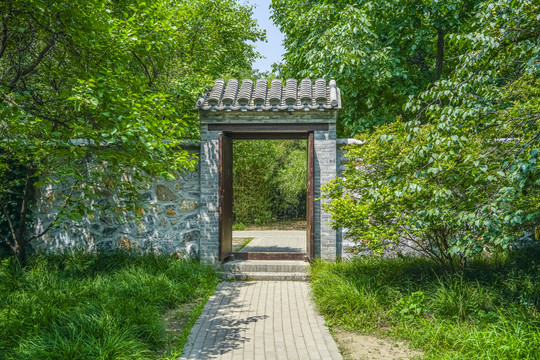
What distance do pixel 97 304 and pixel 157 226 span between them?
109 inches

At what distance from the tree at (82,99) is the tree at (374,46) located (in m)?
3.19

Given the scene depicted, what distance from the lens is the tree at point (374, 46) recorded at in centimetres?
864

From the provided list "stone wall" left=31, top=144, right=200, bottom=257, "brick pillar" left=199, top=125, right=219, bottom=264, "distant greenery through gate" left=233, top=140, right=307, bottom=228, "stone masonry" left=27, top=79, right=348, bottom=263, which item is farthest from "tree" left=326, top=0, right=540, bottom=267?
"distant greenery through gate" left=233, top=140, right=307, bottom=228

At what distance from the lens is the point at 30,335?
369cm

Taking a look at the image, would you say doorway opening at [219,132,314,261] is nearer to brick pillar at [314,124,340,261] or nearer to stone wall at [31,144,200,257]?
stone wall at [31,144,200,257]

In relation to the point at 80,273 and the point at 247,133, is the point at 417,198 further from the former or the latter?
the point at 80,273

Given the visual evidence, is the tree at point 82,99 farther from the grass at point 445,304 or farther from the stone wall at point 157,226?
the grass at point 445,304

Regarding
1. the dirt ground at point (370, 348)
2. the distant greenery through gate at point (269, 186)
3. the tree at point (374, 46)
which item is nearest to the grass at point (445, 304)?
the dirt ground at point (370, 348)

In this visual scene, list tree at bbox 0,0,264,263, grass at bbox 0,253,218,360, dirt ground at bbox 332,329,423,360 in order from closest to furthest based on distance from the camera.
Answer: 1. grass at bbox 0,253,218,360
2. dirt ground at bbox 332,329,423,360
3. tree at bbox 0,0,264,263

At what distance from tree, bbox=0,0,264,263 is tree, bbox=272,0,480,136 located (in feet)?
10.5

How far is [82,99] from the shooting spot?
3.92 metres

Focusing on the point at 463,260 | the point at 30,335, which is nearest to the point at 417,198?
the point at 463,260

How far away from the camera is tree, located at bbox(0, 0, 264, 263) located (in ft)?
13.8

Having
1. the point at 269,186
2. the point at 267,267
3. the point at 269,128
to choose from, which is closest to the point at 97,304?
the point at 267,267
